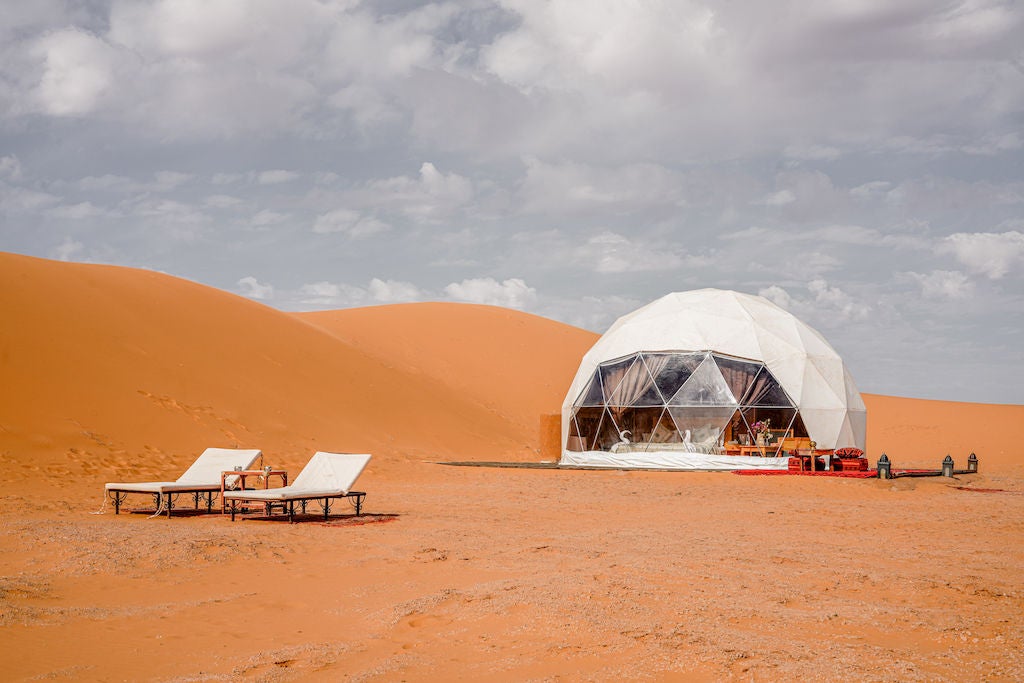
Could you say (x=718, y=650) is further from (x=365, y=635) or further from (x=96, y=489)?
(x=96, y=489)

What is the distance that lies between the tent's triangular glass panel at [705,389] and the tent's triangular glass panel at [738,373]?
115mm

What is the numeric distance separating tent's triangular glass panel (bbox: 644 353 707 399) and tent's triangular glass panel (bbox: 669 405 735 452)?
502mm

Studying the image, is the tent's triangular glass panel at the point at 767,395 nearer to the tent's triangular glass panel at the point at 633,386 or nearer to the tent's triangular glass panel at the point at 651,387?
the tent's triangular glass panel at the point at 651,387

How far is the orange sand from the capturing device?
13.7 ft

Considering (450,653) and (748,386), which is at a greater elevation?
(748,386)

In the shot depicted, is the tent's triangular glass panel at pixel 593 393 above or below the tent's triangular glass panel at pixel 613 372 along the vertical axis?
below

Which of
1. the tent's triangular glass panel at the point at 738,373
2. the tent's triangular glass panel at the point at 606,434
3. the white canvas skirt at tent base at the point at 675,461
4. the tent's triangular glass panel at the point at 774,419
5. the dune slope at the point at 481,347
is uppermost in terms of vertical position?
the dune slope at the point at 481,347

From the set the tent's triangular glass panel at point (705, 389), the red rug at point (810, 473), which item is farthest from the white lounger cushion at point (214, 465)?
the tent's triangular glass panel at point (705, 389)

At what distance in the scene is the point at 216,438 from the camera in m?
18.0

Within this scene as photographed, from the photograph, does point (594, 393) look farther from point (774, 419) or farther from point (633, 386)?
point (774, 419)

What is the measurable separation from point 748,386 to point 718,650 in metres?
15.4

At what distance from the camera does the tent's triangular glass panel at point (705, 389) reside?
18984 mm

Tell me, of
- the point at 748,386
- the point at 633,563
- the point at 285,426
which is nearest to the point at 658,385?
the point at 748,386

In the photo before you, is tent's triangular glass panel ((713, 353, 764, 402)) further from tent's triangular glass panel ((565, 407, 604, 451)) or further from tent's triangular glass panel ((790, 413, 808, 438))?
tent's triangular glass panel ((565, 407, 604, 451))
